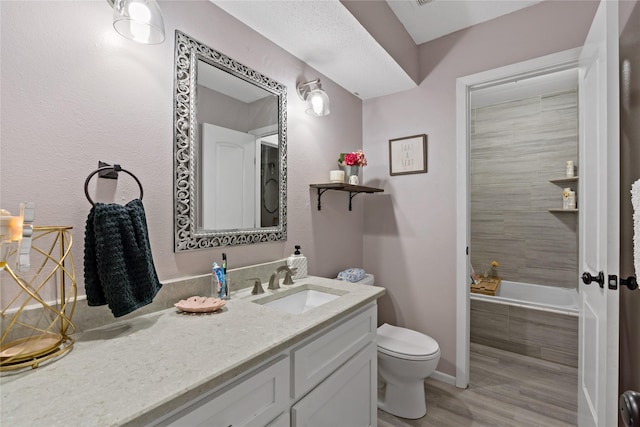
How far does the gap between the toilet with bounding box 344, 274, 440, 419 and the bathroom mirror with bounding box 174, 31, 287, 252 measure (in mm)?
1001

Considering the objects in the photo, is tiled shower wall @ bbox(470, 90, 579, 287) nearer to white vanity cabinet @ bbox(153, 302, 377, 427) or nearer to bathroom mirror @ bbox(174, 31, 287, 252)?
white vanity cabinet @ bbox(153, 302, 377, 427)

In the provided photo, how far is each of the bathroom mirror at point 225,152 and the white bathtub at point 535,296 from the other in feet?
7.22

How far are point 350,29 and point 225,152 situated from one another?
0.96 metres

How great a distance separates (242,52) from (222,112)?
37 centimetres

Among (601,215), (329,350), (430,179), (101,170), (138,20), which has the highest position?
(138,20)

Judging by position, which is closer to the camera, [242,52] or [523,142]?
[242,52]

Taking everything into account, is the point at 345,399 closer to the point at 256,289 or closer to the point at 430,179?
the point at 256,289

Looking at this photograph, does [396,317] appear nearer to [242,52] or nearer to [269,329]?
[269,329]

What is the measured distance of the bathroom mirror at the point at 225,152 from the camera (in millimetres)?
1295

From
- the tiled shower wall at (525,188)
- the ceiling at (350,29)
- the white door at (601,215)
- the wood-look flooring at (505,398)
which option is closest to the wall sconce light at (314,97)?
the ceiling at (350,29)

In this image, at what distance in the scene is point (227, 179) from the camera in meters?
1.49

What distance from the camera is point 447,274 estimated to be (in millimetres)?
2201

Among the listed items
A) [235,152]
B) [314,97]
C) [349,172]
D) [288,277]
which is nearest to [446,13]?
[314,97]

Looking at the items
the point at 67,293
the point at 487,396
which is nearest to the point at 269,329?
the point at 67,293
